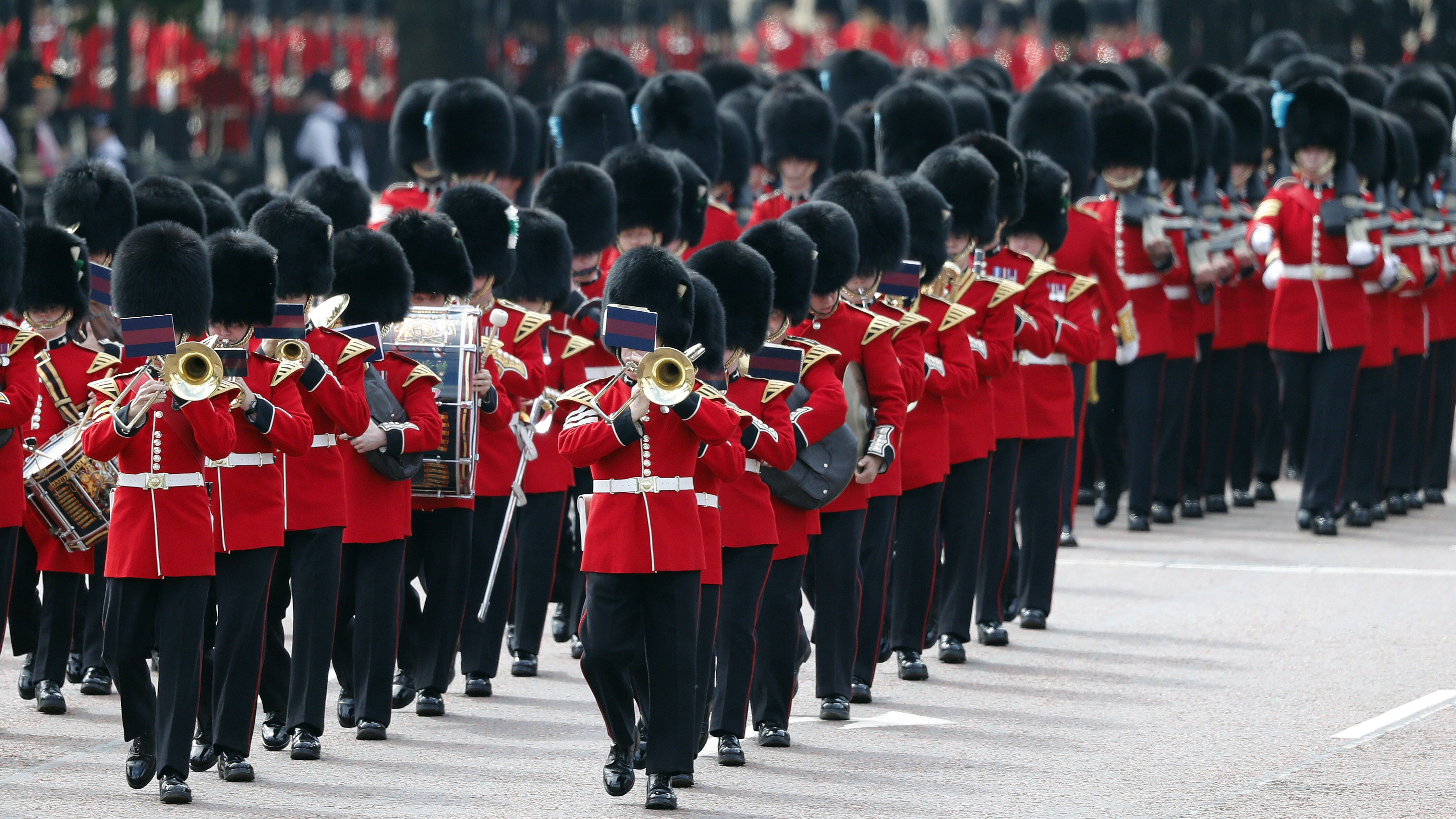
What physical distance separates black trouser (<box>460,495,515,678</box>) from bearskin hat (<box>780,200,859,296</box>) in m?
1.14

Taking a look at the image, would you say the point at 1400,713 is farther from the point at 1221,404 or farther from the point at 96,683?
the point at 1221,404

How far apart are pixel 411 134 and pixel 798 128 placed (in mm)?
1584

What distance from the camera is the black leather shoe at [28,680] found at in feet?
22.6

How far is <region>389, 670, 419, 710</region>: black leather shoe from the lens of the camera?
686 centimetres

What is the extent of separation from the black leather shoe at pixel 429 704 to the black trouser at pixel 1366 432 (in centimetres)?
507

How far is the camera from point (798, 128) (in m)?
10.1

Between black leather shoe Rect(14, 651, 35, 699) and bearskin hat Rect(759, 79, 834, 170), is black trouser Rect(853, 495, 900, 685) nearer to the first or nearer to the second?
black leather shoe Rect(14, 651, 35, 699)

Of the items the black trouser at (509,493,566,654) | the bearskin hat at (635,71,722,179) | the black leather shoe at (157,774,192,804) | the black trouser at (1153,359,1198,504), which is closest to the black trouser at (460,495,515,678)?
the black trouser at (509,493,566,654)

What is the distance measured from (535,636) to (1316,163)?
4.40 metres

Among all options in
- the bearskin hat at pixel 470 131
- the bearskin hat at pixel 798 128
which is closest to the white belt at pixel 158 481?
the bearskin hat at pixel 470 131

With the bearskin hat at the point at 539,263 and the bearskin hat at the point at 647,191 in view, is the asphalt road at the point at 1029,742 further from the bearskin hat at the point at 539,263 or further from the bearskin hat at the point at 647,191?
the bearskin hat at the point at 647,191

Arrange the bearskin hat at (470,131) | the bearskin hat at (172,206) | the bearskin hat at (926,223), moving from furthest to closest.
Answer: the bearskin hat at (470,131) → the bearskin hat at (172,206) → the bearskin hat at (926,223)

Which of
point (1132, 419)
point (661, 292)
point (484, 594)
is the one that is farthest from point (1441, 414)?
point (661, 292)

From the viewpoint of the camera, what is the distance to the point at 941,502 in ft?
25.5
